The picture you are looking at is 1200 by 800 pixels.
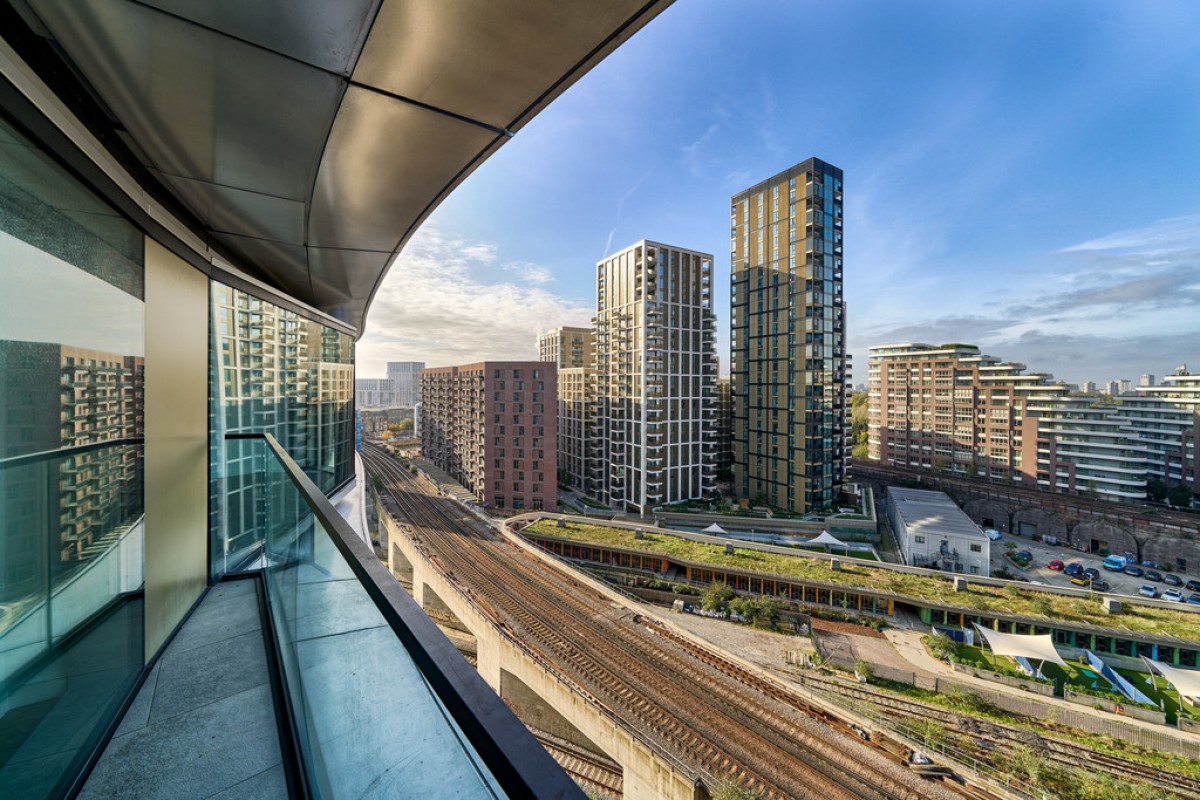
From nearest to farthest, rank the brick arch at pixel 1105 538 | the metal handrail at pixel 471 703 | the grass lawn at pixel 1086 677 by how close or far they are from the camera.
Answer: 1. the metal handrail at pixel 471 703
2. the grass lawn at pixel 1086 677
3. the brick arch at pixel 1105 538

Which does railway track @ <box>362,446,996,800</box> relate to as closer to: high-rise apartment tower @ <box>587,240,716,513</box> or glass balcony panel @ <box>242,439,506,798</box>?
glass balcony panel @ <box>242,439,506,798</box>

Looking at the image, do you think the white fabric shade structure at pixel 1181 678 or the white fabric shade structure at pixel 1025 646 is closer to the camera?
the white fabric shade structure at pixel 1181 678

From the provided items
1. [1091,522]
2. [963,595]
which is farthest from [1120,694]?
[1091,522]

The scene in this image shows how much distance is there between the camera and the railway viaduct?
883cm

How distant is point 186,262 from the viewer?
2.98 meters

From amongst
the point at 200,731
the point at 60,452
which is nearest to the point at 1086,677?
the point at 200,731

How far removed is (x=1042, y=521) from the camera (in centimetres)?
2767

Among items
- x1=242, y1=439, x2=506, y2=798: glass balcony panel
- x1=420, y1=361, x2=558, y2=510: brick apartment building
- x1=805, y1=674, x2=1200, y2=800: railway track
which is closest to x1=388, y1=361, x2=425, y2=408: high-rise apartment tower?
x1=420, y1=361, x2=558, y2=510: brick apartment building

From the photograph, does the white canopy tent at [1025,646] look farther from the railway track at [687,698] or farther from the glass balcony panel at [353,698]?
the glass balcony panel at [353,698]

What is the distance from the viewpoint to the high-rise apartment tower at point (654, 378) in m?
27.8

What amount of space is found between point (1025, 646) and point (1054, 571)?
42.8ft

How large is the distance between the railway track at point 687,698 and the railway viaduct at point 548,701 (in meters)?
0.33

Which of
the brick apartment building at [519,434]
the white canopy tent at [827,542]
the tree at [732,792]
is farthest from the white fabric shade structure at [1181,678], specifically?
the brick apartment building at [519,434]

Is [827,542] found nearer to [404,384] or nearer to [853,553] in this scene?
[853,553]
